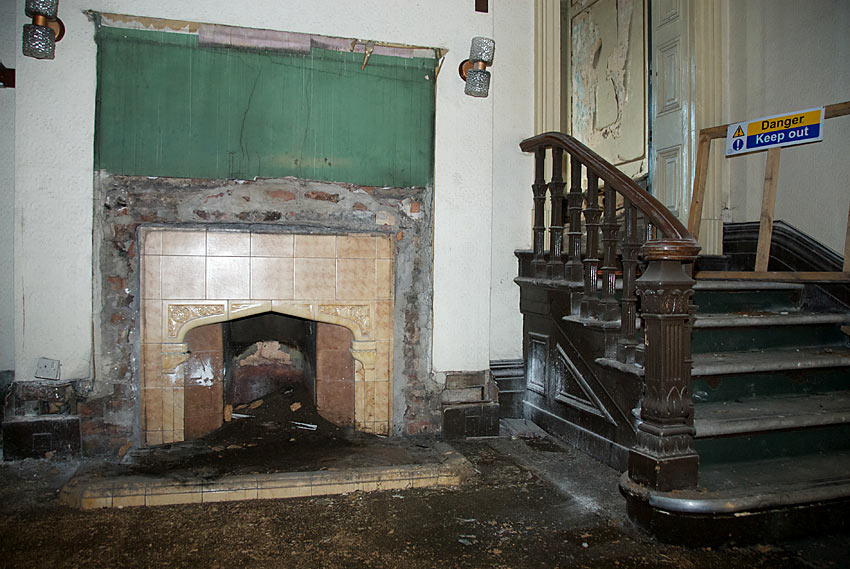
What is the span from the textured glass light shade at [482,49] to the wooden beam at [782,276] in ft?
6.16

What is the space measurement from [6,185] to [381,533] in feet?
11.5

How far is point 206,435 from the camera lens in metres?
3.30

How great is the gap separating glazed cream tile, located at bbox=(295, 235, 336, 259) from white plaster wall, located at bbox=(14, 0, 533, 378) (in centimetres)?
67

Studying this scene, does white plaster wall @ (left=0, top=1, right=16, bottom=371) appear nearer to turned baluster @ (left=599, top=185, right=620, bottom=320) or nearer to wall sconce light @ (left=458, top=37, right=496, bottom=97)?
wall sconce light @ (left=458, top=37, right=496, bottom=97)

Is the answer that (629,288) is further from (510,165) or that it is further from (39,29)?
(39,29)

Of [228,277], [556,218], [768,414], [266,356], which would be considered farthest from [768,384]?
[266,356]

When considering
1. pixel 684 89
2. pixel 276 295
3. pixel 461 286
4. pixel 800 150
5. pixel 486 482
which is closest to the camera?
pixel 486 482

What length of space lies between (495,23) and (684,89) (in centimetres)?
→ 164

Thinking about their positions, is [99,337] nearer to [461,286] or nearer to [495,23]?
[461,286]

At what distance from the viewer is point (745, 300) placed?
3252mm

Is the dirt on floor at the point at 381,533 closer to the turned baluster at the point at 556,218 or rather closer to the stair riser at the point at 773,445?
the stair riser at the point at 773,445

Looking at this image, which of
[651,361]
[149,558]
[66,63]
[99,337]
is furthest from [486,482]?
[66,63]

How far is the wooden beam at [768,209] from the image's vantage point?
11.5ft

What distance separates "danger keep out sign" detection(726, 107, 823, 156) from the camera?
3152mm
